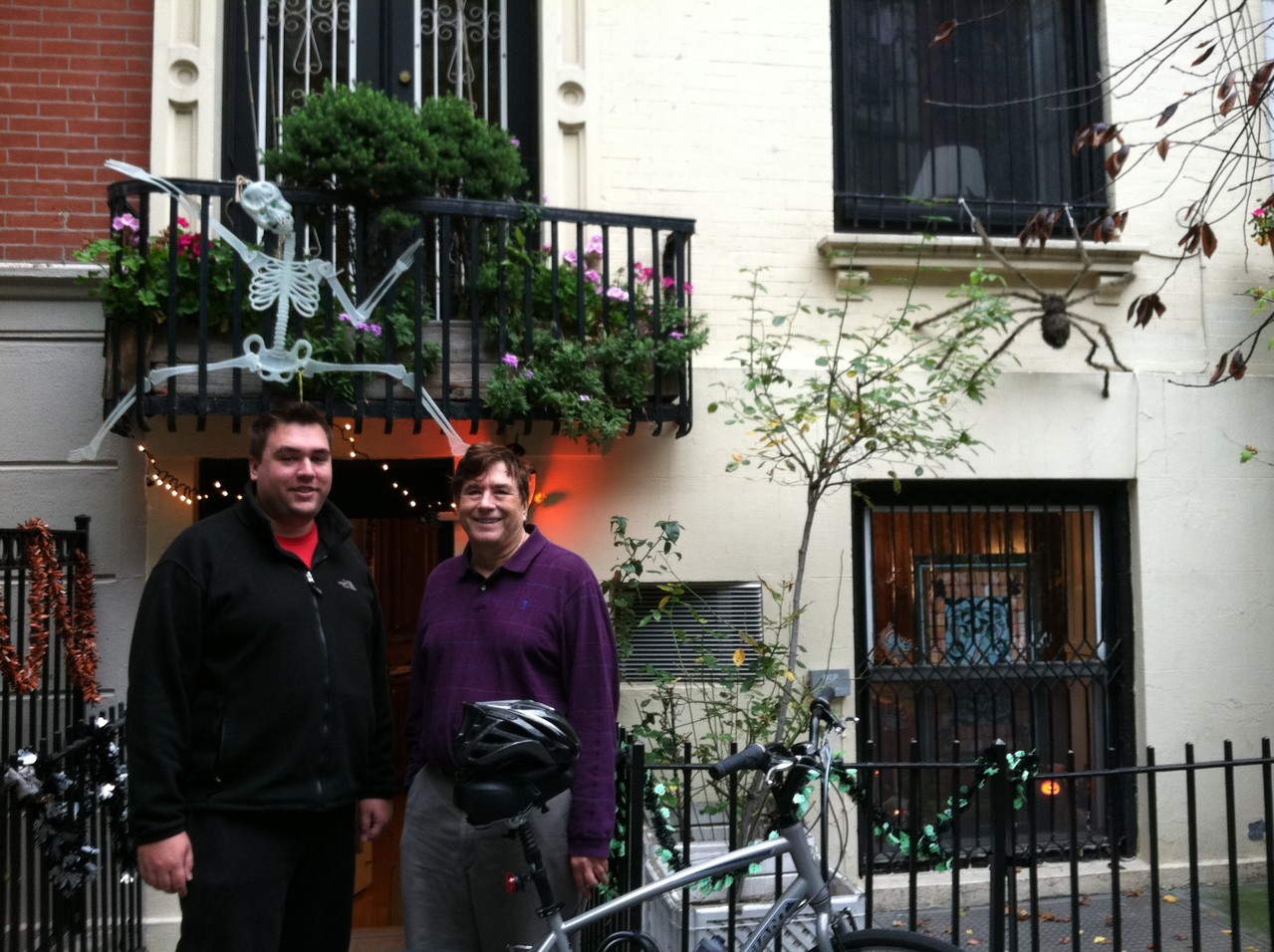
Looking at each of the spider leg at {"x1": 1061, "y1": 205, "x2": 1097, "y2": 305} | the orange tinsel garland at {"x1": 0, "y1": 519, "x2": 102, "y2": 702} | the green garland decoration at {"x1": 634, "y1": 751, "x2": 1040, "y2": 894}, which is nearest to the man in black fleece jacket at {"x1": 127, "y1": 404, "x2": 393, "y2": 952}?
the green garland decoration at {"x1": 634, "y1": 751, "x2": 1040, "y2": 894}

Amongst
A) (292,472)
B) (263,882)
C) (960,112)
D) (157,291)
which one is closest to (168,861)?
(263,882)

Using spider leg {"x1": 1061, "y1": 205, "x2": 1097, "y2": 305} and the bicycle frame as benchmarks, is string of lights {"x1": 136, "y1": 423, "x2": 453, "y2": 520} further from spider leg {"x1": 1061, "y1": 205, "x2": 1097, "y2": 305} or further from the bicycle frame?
spider leg {"x1": 1061, "y1": 205, "x2": 1097, "y2": 305}

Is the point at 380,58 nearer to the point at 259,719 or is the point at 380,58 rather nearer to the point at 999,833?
the point at 259,719

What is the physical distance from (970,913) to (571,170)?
176 inches

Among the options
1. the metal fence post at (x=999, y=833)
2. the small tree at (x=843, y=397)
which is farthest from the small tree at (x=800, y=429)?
the metal fence post at (x=999, y=833)

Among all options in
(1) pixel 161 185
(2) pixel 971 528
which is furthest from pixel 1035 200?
(1) pixel 161 185

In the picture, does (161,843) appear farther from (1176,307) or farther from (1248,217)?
(1248,217)

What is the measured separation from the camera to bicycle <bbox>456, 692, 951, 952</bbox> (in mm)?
3154

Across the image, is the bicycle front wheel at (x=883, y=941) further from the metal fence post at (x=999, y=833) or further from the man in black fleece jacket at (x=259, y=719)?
the man in black fleece jacket at (x=259, y=719)

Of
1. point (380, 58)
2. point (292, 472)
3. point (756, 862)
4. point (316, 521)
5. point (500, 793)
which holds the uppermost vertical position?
point (380, 58)

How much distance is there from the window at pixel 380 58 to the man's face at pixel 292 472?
3.78 metres

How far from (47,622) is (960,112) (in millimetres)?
5616

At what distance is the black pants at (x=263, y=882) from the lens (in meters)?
3.16

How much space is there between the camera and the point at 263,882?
3.22 m
